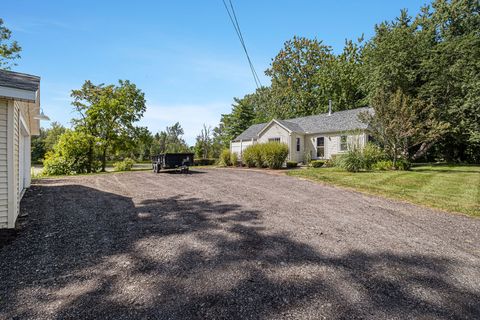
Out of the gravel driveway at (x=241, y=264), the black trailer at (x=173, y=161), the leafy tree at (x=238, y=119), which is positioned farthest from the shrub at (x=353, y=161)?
the leafy tree at (x=238, y=119)

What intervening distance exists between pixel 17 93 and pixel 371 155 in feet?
48.9

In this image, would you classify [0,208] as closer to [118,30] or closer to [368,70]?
[118,30]

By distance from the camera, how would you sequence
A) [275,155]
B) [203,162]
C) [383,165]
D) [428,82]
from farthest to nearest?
1. [203,162]
2. [428,82]
3. [275,155]
4. [383,165]

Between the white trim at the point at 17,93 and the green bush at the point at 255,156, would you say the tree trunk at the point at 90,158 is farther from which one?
the white trim at the point at 17,93

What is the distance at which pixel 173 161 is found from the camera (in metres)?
13.7

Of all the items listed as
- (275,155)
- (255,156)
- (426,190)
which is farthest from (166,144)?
(426,190)

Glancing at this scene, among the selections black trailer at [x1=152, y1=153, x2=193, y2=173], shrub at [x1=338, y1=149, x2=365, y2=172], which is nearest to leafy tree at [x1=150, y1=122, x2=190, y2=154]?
black trailer at [x1=152, y1=153, x2=193, y2=173]

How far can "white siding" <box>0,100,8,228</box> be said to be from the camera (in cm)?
436

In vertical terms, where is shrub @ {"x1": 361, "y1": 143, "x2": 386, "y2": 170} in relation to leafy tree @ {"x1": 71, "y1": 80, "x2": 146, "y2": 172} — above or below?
below

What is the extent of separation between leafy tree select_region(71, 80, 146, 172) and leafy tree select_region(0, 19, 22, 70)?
17.8 ft

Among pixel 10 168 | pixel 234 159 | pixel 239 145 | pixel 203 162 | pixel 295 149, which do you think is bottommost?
pixel 203 162

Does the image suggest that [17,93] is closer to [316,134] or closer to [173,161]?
[173,161]

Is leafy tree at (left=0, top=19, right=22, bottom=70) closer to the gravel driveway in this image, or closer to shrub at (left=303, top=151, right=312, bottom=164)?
the gravel driveway

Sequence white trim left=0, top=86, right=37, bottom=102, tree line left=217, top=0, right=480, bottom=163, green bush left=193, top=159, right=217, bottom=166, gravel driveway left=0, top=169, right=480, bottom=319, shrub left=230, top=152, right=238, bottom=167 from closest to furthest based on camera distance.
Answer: gravel driveway left=0, top=169, right=480, bottom=319
white trim left=0, top=86, right=37, bottom=102
tree line left=217, top=0, right=480, bottom=163
shrub left=230, top=152, right=238, bottom=167
green bush left=193, top=159, right=217, bottom=166
